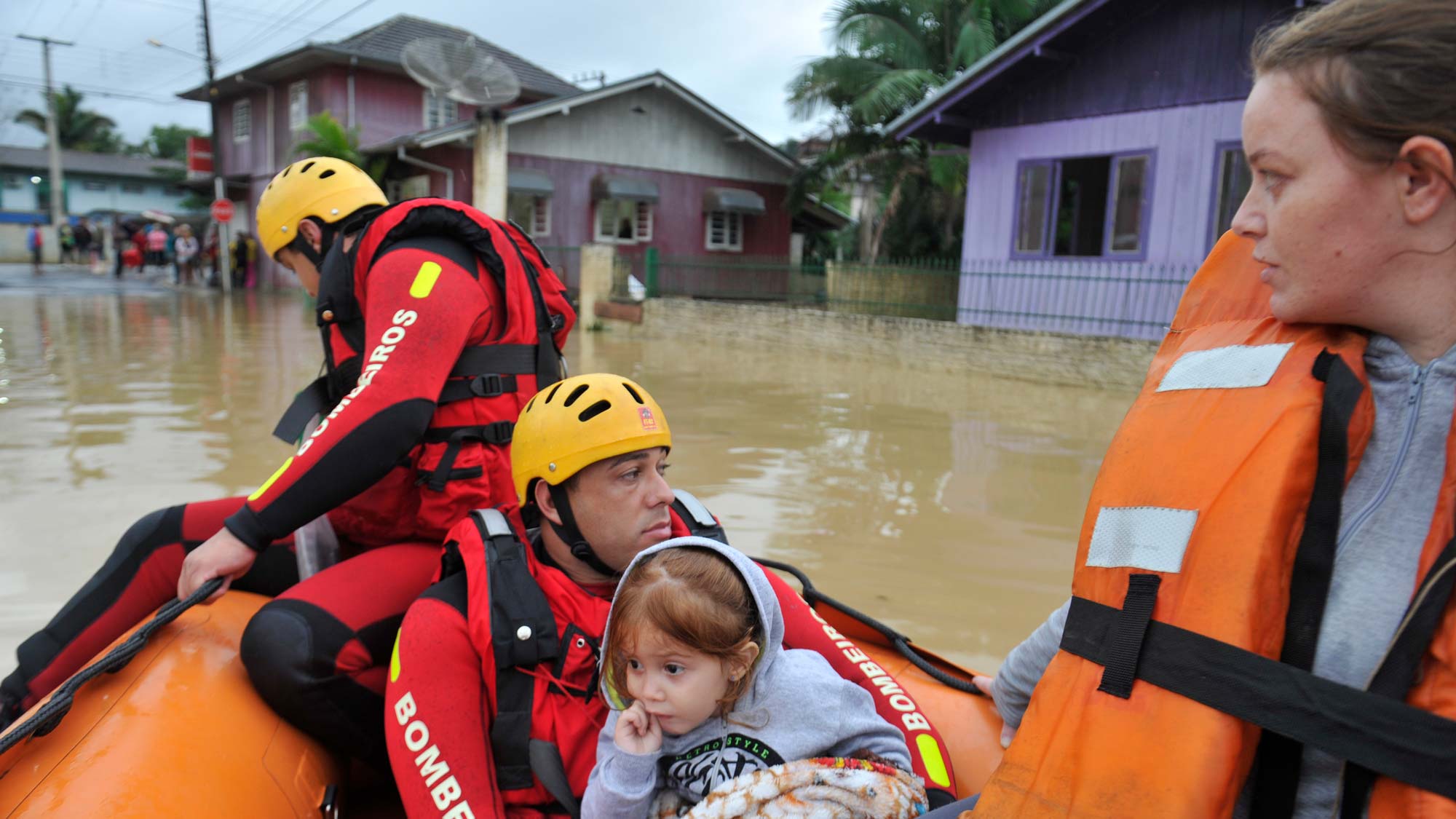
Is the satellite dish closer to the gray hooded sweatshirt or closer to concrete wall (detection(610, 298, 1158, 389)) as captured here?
concrete wall (detection(610, 298, 1158, 389))

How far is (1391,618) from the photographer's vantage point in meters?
0.99

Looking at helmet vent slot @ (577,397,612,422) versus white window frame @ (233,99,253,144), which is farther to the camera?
white window frame @ (233,99,253,144)

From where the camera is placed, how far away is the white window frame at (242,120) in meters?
29.6

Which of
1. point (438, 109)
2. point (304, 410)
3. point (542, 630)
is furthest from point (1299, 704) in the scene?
point (438, 109)

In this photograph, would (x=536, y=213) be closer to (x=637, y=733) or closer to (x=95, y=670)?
(x=95, y=670)

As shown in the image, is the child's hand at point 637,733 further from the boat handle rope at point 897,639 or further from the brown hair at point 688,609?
the boat handle rope at point 897,639

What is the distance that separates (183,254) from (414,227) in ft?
103

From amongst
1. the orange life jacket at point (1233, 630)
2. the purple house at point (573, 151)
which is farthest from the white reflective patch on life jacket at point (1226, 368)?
the purple house at point (573, 151)

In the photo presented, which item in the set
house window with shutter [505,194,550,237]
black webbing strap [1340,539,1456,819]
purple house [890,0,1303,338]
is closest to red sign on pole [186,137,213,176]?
house window with shutter [505,194,550,237]

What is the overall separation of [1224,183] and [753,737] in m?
11.6

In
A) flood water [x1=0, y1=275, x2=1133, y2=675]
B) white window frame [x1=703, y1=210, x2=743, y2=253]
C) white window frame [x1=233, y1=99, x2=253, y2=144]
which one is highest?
white window frame [x1=233, y1=99, x2=253, y2=144]

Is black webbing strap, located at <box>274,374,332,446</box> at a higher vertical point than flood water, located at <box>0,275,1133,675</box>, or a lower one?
higher

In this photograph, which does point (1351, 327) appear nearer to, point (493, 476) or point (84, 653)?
point (493, 476)

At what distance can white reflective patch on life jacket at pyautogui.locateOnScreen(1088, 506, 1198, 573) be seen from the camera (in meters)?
1.07
